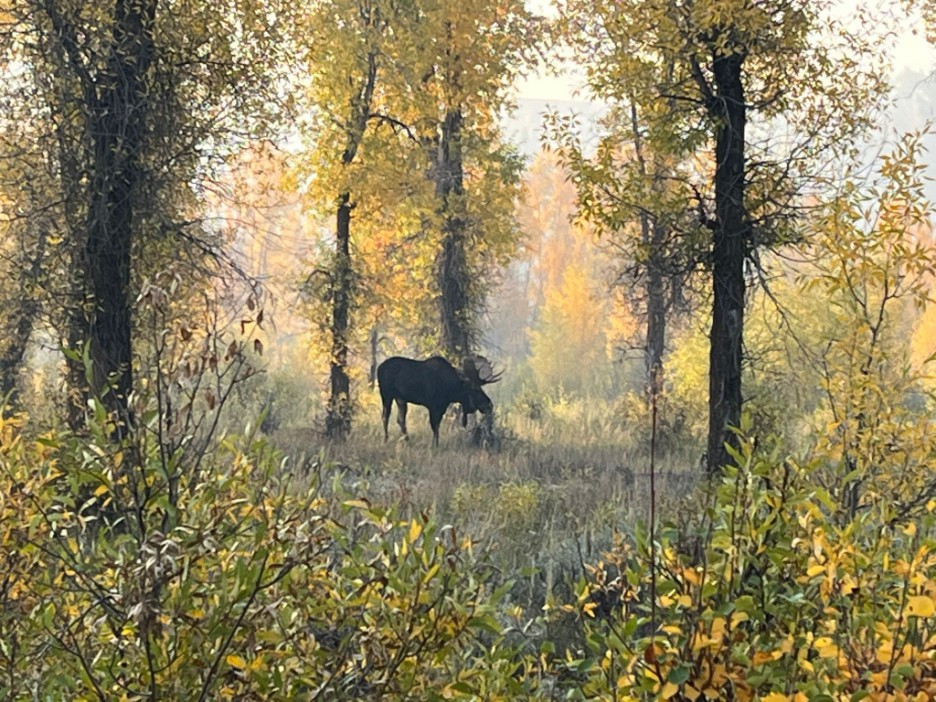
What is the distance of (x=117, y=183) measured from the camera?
8367 mm

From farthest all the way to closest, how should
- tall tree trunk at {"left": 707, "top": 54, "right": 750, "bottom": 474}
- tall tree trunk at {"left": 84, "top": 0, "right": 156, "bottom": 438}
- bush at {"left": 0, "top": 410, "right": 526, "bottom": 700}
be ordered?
tall tree trunk at {"left": 707, "top": 54, "right": 750, "bottom": 474} → tall tree trunk at {"left": 84, "top": 0, "right": 156, "bottom": 438} → bush at {"left": 0, "top": 410, "right": 526, "bottom": 700}

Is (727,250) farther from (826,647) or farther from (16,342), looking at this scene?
(16,342)

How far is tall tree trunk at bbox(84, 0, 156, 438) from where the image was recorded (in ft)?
26.8

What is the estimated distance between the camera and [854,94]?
9.12 m

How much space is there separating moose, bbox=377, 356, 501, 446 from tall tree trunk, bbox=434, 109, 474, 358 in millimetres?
849

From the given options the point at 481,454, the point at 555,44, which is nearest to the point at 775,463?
the point at 481,454

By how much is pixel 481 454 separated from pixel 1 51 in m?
10.2

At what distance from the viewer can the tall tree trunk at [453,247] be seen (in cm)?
1736

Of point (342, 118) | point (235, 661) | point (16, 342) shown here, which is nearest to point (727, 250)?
point (235, 661)

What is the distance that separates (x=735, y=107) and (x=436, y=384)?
30.1 ft

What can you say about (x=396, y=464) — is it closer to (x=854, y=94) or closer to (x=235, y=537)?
(x=854, y=94)

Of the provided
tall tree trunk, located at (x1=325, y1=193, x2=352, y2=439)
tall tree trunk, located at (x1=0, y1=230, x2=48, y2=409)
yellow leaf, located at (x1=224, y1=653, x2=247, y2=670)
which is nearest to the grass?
tall tree trunk, located at (x1=325, y1=193, x2=352, y2=439)

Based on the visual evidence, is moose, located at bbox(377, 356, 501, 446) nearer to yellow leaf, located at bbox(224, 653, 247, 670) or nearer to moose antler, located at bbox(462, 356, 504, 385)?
moose antler, located at bbox(462, 356, 504, 385)

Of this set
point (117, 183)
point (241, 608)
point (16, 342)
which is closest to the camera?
point (241, 608)
